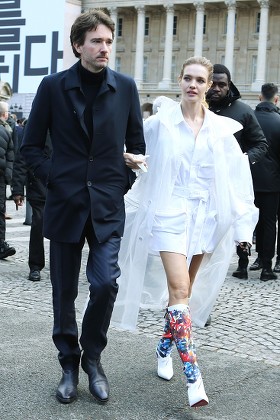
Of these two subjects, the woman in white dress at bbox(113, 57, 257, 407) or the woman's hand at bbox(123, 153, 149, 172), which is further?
the woman in white dress at bbox(113, 57, 257, 407)

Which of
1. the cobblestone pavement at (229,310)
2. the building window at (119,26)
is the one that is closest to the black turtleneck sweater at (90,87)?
the cobblestone pavement at (229,310)

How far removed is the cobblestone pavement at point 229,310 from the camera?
5.57 meters

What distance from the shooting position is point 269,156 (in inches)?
366

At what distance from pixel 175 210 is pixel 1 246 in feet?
17.8

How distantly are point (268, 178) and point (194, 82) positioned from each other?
4.73 m

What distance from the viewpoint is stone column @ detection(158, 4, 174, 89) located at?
77.5m

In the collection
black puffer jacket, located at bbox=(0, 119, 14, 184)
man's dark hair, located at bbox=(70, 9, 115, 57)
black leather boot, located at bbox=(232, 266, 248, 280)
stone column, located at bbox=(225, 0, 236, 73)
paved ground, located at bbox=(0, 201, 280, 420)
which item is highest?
stone column, located at bbox=(225, 0, 236, 73)

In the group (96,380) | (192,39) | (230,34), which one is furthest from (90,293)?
(192,39)

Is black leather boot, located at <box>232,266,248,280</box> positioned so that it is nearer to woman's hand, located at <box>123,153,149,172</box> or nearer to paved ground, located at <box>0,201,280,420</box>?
paved ground, located at <box>0,201,280,420</box>

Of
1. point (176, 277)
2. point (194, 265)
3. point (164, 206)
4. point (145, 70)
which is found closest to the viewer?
point (176, 277)

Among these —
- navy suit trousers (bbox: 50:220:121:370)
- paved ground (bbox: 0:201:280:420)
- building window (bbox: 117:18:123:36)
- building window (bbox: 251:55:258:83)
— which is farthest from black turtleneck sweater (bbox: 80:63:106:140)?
building window (bbox: 117:18:123:36)

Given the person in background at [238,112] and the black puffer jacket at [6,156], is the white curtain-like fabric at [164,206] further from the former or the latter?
the black puffer jacket at [6,156]

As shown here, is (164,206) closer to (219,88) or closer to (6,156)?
(219,88)

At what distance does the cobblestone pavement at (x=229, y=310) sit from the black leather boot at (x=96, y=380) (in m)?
1.40
